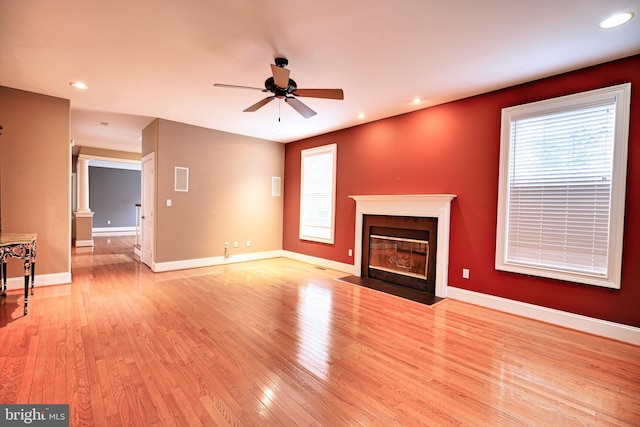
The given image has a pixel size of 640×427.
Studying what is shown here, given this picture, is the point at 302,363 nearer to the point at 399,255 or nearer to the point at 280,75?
the point at 280,75

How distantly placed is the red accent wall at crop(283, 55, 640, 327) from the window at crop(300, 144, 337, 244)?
0.69 feet

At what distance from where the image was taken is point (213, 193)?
18.9ft

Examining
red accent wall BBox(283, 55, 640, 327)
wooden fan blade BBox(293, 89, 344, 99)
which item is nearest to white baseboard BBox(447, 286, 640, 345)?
red accent wall BBox(283, 55, 640, 327)

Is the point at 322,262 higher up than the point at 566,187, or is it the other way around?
the point at 566,187

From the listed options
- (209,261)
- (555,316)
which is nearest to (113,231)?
(209,261)

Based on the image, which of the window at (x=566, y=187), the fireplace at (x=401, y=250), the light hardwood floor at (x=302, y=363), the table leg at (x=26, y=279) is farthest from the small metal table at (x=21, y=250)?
the window at (x=566, y=187)

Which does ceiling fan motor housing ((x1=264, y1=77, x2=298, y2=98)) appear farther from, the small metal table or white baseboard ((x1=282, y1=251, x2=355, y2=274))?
white baseboard ((x1=282, y1=251, x2=355, y2=274))

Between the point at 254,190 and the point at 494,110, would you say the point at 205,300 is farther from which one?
the point at 494,110

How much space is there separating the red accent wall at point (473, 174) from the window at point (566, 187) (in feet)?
0.30

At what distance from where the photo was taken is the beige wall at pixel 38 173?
3834 mm

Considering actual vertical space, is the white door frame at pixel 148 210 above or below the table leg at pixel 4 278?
above

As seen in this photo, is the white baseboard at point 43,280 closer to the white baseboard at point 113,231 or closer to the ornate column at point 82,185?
the ornate column at point 82,185

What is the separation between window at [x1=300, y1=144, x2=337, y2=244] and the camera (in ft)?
19.0

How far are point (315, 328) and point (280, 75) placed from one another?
2.47m
